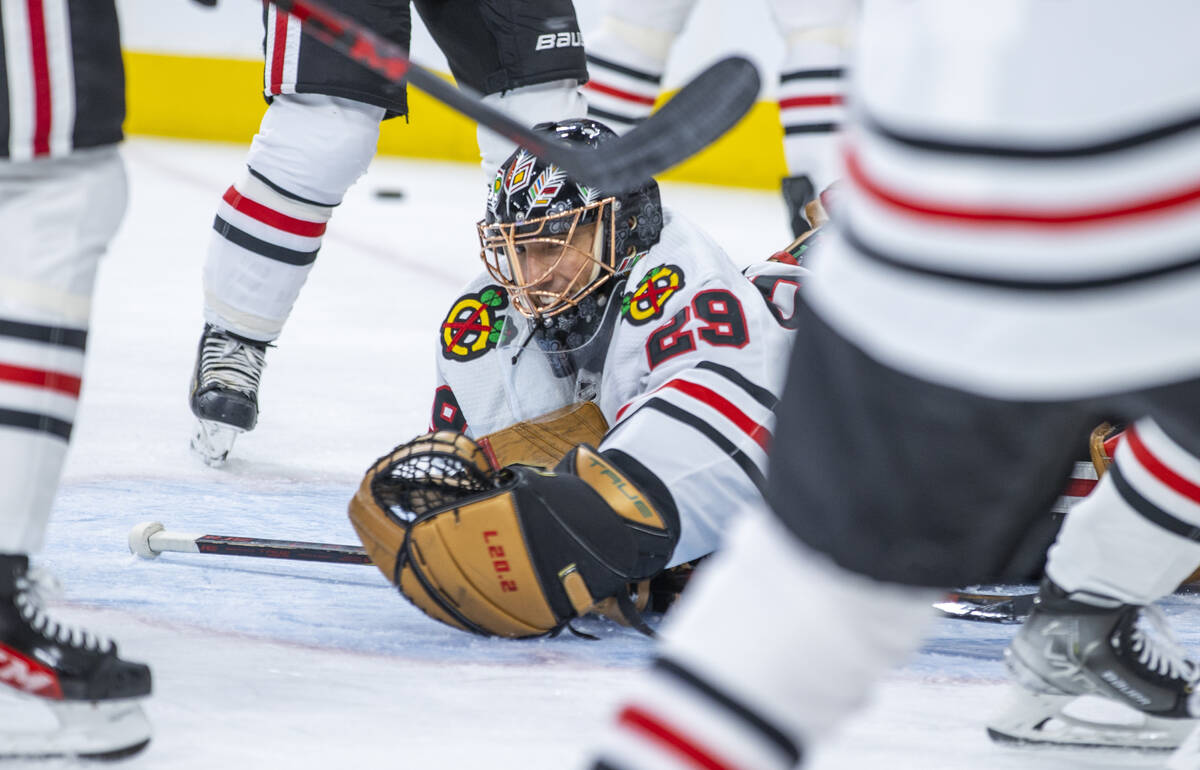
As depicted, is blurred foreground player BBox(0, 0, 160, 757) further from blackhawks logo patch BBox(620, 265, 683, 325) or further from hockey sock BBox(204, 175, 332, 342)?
Answer: hockey sock BBox(204, 175, 332, 342)

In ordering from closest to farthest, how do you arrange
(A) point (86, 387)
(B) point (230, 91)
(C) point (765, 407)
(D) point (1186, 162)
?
1. (D) point (1186, 162)
2. (C) point (765, 407)
3. (A) point (86, 387)
4. (B) point (230, 91)

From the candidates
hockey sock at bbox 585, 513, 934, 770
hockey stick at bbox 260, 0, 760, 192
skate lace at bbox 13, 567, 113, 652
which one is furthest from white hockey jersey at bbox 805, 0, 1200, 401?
skate lace at bbox 13, 567, 113, 652

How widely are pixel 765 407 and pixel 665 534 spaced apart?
0.19 m

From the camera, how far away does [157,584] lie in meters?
1.71

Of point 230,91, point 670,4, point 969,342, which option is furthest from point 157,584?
point 230,91

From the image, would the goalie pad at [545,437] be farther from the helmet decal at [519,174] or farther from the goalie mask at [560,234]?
the helmet decal at [519,174]

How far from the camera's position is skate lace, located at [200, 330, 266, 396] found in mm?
2330

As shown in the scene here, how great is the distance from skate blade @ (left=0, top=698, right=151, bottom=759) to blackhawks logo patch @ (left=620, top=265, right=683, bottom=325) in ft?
2.47

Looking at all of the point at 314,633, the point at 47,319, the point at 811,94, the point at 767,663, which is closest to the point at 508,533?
the point at 314,633

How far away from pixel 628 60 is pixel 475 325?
1299 millimetres

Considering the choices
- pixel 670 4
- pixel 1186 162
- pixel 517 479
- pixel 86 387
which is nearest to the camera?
pixel 1186 162

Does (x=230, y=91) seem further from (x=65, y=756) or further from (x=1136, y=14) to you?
(x=1136, y=14)

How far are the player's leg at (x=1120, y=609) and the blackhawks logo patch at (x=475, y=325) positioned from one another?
0.81 meters

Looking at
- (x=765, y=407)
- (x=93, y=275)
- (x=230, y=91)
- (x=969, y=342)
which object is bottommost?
(x=230, y=91)
